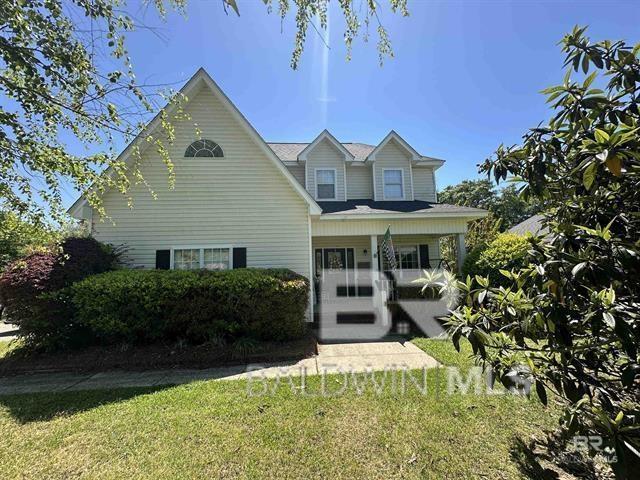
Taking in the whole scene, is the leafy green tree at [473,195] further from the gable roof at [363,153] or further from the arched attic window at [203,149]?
the arched attic window at [203,149]

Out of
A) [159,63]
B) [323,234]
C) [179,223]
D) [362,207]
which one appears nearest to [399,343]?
[323,234]

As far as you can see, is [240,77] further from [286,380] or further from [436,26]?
[286,380]

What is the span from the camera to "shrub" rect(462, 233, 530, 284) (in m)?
8.56

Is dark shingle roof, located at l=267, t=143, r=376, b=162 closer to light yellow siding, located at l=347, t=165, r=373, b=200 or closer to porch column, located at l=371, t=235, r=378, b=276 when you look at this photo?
light yellow siding, located at l=347, t=165, r=373, b=200

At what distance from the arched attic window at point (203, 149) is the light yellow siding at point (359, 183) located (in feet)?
19.3

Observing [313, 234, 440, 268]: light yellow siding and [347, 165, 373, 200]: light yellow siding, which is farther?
[347, 165, 373, 200]: light yellow siding

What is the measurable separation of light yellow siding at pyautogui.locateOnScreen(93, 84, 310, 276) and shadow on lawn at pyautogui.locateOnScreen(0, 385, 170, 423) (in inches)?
179

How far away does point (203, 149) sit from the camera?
30.7 ft

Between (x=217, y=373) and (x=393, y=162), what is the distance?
35.5 feet

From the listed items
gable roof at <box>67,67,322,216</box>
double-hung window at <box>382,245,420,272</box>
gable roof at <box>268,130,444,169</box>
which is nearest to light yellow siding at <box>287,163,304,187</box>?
gable roof at <box>268,130,444,169</box>

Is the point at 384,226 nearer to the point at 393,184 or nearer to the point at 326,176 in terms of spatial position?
the point at 393,184

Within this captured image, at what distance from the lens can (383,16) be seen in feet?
11.2

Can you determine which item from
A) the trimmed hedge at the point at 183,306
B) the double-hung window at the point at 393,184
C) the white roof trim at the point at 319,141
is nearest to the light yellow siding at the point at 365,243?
the double-hung window at the point at 393,184

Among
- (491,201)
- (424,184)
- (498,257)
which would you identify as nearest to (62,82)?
(498,257)
